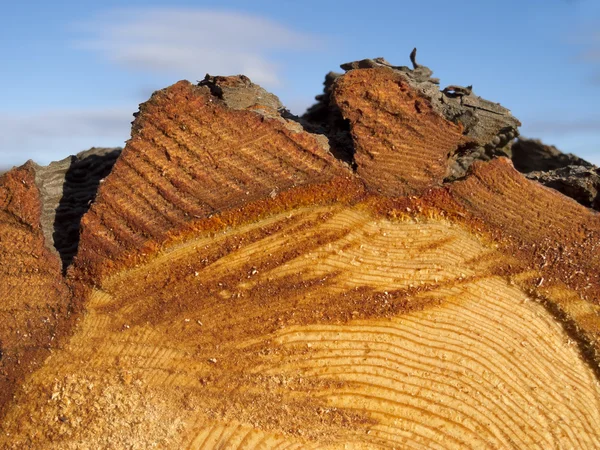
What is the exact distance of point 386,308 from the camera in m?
3.46

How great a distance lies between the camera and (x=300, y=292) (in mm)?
3494

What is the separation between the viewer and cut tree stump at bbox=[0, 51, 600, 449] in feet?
10.6

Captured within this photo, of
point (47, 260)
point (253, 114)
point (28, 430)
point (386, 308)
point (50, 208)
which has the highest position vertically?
point (253, 114)

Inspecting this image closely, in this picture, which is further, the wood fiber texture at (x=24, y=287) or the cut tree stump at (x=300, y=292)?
the wood fiber texture at (x=24, y=287)

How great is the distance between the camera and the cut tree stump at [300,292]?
324 cm

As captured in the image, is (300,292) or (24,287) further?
(24,287)

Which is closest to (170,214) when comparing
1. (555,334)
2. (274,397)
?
(274,397)

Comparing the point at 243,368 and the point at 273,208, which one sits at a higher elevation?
the point at 273,208

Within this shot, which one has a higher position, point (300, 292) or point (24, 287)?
point (300, 292)

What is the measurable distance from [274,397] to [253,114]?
1.90 meters

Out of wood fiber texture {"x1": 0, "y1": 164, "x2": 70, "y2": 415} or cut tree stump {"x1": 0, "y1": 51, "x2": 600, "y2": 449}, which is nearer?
cut tree stump {"x1": 0, "y1": 51, "x2": 600, "y2": 449}

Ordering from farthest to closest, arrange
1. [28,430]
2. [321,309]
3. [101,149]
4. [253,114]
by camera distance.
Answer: [101,149]
[253,114]
[321,309]
[28,430]

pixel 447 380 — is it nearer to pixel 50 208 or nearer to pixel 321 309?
pixel 321 309

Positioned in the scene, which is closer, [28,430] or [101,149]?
[28,430]
